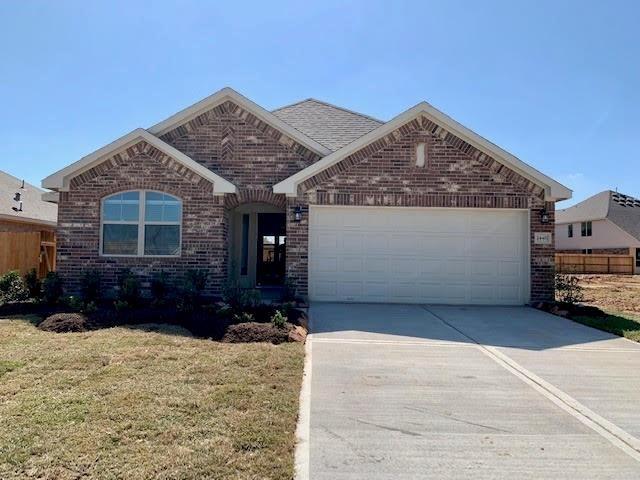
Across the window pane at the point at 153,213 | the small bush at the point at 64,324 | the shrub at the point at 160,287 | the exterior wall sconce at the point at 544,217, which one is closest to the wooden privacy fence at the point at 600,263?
the exterior wall sconce at the point at 544,217

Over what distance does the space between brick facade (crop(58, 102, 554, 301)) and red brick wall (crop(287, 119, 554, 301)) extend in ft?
0.08

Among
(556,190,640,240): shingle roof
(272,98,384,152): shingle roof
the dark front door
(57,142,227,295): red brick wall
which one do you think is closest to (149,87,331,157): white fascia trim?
(272,98,384,152): shingle roof

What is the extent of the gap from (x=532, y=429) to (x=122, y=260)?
10102 millimetres

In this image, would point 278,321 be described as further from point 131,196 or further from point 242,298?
point 131,196

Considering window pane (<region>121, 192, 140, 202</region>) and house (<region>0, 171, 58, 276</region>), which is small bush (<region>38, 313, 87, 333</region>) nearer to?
window pane (<region>121, 192, 140, 202</region>)

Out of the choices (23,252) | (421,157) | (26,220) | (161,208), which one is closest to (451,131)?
(421,157)

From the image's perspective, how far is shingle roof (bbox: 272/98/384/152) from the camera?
1442cm

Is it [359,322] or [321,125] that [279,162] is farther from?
[359,322]

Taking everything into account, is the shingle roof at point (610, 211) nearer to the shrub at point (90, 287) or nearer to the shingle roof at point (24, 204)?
the shrub at point (90, 287)

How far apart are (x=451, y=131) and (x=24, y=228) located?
16.4 m

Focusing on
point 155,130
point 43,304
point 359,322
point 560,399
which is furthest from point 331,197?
point 560,399

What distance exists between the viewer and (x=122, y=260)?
1163cm

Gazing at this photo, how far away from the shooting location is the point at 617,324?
9469 mm

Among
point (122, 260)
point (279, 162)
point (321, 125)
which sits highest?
point (321, 125)
